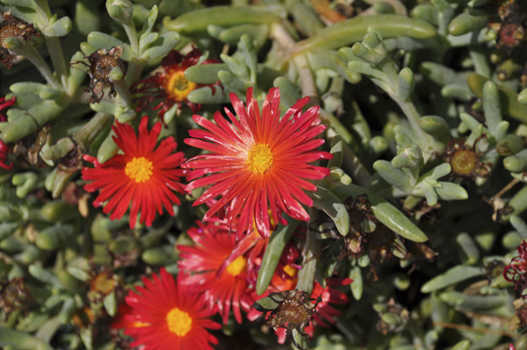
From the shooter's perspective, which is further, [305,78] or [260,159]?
[305,78]

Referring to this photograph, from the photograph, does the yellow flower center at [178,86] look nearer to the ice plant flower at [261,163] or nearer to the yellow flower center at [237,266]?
the ice plant flower at [261,163]

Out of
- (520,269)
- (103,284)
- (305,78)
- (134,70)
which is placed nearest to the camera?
(520,269)

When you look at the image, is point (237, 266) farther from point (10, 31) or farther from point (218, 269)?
point (10, 31)

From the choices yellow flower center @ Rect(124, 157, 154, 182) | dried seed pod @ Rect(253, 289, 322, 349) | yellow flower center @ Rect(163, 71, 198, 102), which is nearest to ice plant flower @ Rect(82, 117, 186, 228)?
yellow flower center @ Rect(124, 157, 154, 182)

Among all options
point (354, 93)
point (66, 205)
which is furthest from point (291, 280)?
point (66, 205)

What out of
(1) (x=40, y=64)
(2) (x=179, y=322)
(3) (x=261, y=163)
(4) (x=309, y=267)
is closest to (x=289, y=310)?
(4) (x=309, y=267)

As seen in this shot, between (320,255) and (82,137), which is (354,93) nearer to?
(320,255)

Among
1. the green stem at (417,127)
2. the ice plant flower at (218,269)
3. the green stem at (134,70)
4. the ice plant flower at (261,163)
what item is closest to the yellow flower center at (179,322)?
the ice plant flower at (218,269)

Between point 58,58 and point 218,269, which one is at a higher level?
point 58,58

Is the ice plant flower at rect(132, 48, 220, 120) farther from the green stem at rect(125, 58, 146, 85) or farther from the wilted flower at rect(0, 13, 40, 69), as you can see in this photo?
the wilted flower at rect(0, 13, 40, 69)
